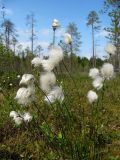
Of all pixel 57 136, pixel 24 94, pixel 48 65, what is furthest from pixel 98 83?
pixel 57 136

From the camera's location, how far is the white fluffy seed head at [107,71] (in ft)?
14.5

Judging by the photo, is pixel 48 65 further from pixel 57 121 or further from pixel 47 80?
pixel 57 121

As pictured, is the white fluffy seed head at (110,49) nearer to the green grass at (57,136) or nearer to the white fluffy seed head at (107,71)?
the white fluffy seed head at (107,71)

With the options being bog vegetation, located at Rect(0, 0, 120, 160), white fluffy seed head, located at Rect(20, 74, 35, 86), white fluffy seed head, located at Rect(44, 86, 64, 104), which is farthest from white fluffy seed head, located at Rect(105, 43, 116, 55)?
white fluffy seed head, located at Rect(20, 74, 35, 86)

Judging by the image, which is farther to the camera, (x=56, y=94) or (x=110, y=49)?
(x=110, y=49)

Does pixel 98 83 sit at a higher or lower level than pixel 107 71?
lower

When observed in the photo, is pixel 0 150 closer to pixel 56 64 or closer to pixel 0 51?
pixel 56 64

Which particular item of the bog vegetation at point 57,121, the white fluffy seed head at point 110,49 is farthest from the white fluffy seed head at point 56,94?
the white fluffy seed head at point 110,49

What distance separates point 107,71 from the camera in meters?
4.43

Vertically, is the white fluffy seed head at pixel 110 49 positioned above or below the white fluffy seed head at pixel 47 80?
above

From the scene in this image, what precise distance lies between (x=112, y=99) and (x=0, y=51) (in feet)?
31.1

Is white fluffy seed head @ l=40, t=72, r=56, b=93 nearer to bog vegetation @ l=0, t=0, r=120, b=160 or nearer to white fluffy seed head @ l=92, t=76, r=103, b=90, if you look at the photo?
bog vegetation @ l=0, t=0, r=120, b=160

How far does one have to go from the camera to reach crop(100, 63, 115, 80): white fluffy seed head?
441cm

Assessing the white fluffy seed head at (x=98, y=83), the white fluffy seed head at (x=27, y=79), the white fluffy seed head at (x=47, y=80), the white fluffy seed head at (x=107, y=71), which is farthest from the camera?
the white fluffy seed head at (x=98, y=83)
